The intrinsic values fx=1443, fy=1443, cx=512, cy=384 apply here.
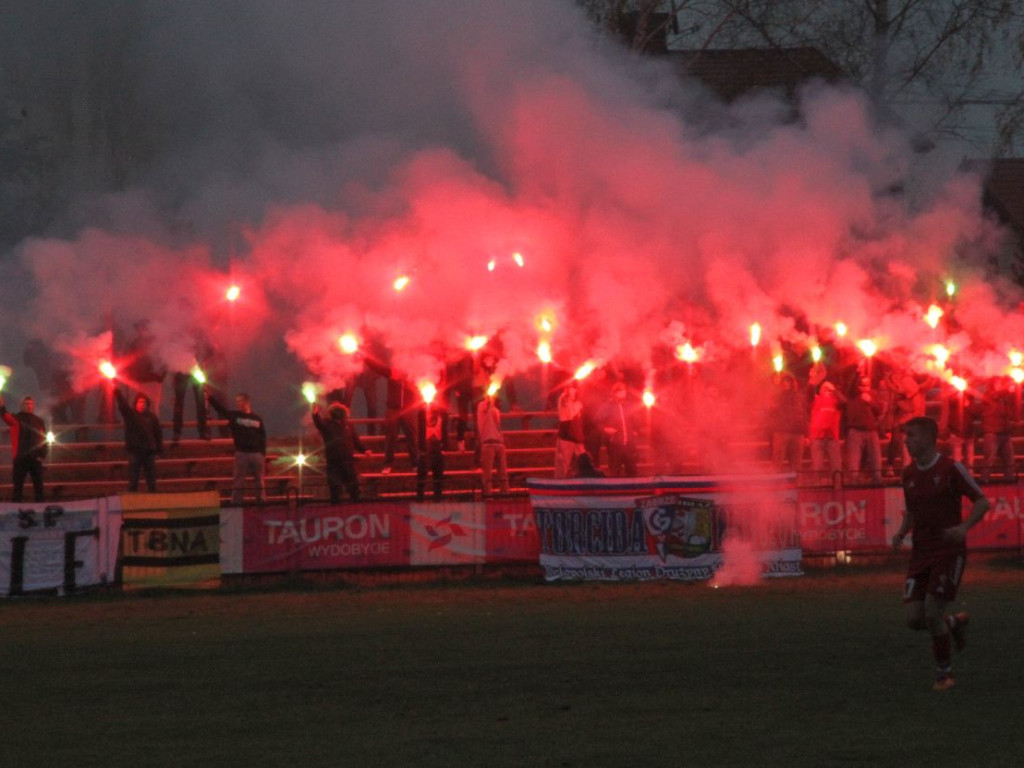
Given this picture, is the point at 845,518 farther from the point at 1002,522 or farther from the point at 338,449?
the point at 338,449

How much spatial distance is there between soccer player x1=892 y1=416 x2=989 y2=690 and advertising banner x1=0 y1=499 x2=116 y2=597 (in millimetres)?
10445

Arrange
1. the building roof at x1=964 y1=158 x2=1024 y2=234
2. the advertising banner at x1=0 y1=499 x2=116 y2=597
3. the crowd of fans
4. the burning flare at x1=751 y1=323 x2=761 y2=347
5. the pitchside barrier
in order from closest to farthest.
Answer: the advertising banner at x1=0 y1=499 x2=116 y2=597, the pitchside barrier, the crowd of fans, the burning flare at x1=751 y1=323 x2=761 y2=347, the building roof at x1=964 y1=158 x2=1024 y2=234

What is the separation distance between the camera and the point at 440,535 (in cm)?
1720

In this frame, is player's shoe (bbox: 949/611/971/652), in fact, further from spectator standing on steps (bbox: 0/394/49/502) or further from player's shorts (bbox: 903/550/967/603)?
spectator standing on steps (bbox: 0/394/49/502)

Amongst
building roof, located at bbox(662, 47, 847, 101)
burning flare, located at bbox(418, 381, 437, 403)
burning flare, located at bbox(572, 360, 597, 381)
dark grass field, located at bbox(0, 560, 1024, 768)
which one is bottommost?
dark grass field, located at bbox(0, 560, 1024, 768)

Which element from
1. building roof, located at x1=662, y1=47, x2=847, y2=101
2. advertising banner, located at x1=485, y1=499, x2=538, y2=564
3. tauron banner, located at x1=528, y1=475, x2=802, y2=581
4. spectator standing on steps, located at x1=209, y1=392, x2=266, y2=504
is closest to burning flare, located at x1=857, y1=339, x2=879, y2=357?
building roof, located at x1=662, y1=47, x2=847, y2=101

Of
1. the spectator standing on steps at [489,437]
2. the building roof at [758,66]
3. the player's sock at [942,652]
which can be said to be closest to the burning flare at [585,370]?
the spectator standing on steps at [489,437]

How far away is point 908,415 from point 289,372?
29.5 ft

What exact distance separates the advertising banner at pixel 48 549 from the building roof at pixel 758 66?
11843 mm

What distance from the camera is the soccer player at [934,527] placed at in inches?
344

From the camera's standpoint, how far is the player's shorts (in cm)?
875

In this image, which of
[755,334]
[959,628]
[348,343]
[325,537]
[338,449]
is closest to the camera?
[959,628]

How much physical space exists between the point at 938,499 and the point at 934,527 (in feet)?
0.57

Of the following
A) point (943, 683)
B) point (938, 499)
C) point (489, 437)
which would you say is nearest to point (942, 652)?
point (943, 683)
